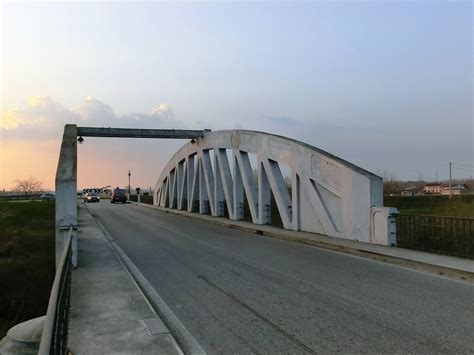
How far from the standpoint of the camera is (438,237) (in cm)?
1334

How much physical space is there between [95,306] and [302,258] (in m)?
6.45

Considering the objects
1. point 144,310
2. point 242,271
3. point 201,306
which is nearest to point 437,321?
point 201,306

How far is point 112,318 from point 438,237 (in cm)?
995

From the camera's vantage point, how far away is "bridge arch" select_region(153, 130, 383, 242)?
15.4 meters

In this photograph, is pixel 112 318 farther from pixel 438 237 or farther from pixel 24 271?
pixel 24 271

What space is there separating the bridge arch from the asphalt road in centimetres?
285

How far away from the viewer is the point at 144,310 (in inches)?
287

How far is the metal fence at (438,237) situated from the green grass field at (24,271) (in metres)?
Result: 10.6

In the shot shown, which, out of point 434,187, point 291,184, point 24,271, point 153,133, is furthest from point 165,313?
point 434,187

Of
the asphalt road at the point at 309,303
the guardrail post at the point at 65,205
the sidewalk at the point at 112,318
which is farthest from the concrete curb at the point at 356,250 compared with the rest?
the guardrail post at the point at 65,205

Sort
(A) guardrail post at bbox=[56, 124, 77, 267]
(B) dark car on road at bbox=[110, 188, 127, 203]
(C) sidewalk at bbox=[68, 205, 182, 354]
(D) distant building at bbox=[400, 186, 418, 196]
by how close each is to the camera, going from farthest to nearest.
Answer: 1. (D) distant building at bbox=[400, 186, 418, 196]
2. (B) dark car on road at bbox=[110, 188, 127, 203]
3. (A) guardrail post at bbox=[56, 124, 77, 267]
4. (C) sidewalk at bbox=[68, 205, 182, 354]

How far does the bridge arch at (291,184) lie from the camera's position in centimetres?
1543

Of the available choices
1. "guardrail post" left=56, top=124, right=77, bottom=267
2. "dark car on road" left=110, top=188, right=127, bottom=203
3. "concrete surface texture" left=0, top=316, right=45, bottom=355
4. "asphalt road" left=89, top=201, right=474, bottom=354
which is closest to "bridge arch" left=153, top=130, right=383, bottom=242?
"asphalt road" left=89, top=201, right=474, bottom=354

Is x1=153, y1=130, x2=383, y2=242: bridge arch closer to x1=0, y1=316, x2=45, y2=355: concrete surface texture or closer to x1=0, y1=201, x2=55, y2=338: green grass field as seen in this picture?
x1=0, y1=201, x2=55, y2=338: green grass field
